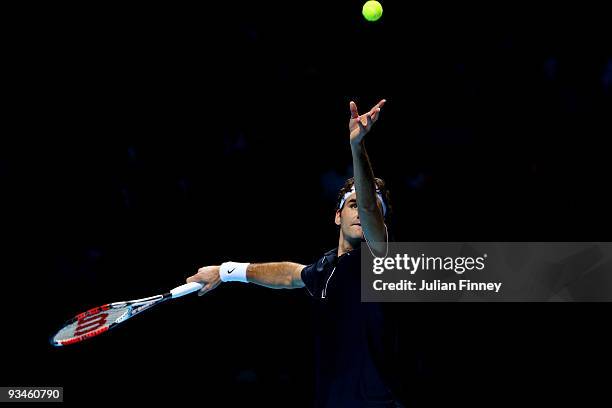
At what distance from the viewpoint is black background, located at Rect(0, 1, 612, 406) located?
581 cm

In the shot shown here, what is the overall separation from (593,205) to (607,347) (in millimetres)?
990

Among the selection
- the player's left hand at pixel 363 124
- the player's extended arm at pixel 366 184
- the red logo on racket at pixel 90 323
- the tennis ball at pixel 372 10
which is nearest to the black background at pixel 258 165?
the tennis ball at pixel 372 10

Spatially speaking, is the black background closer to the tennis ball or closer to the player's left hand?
the tennis ball

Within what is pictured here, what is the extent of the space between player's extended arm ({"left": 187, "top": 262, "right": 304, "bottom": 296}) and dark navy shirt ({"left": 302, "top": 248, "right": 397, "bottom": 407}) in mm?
604

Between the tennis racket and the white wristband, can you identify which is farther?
the white wristband

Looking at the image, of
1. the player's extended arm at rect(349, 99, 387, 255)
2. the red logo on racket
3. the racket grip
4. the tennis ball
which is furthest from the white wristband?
the tennis ball

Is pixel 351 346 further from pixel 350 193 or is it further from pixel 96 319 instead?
pixel 96 319

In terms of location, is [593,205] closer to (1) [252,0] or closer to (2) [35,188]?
(1) [252,0]

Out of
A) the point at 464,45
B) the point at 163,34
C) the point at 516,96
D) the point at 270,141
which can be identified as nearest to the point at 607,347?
the point at 516,96

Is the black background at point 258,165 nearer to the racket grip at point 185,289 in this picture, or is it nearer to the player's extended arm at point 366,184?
the racket grip at point 185,289

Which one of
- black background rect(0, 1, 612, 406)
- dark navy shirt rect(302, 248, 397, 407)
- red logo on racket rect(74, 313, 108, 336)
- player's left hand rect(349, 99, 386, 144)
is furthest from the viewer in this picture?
black background rect(0, 1, 612, 406)

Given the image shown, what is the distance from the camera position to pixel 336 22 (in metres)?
6.25

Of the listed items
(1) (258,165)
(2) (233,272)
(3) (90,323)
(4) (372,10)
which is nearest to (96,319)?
(3) (90,323)

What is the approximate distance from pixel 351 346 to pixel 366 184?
737 mm
